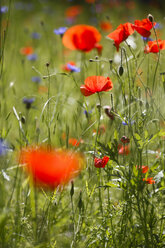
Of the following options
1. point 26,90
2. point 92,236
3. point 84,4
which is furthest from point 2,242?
point 84,4

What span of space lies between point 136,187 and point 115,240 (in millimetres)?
164

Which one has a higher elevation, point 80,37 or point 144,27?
point 80,37

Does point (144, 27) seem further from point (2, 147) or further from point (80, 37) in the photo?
point (2, 147)

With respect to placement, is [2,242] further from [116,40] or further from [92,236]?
[116,40]

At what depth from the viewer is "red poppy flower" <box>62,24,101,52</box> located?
127 cm

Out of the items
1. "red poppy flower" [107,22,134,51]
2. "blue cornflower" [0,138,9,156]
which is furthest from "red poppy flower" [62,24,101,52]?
"blue cornflower" [0,138,9,156]

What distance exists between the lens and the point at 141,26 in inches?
37.9

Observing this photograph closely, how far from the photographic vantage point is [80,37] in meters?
1.28

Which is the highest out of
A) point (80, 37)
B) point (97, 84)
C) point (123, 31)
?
point (80, 37)

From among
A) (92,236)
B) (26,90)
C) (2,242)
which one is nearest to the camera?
(2,242)

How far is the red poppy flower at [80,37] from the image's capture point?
127 centimetres

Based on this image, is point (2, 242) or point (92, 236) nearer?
point (2, 242)

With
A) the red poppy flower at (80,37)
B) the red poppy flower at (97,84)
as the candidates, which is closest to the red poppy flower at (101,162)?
the red poppy flower at (97,84)

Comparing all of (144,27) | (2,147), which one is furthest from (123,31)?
(2,147)
